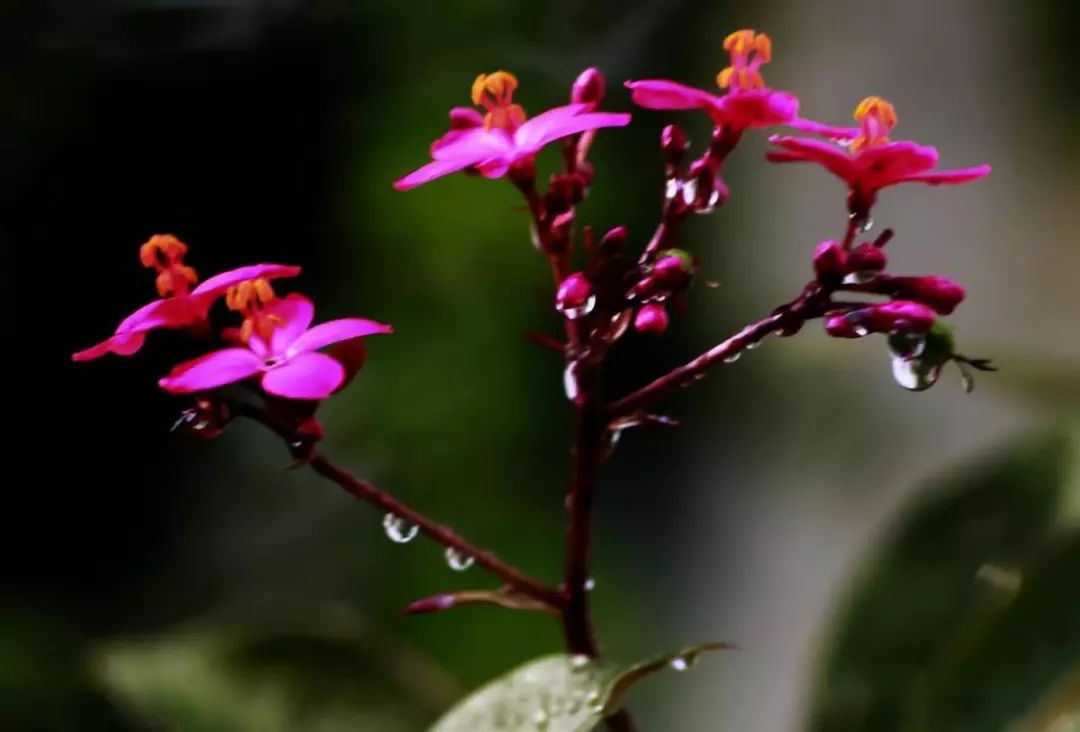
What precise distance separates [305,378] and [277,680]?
0.45 m

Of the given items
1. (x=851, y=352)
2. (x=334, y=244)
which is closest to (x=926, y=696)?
(x=851, y=352)

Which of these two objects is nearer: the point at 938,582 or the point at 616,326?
the point at 616,326

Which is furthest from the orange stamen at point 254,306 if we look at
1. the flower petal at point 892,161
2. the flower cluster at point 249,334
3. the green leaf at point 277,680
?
the green leaf at point 277,680

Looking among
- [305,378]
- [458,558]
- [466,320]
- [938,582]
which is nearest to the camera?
[305,378]

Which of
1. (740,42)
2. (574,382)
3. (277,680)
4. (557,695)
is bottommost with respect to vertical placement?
(277,680)

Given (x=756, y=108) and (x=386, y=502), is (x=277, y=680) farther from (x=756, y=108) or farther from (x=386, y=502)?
(x=756, y=108)

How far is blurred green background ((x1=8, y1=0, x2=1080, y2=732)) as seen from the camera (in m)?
0.95

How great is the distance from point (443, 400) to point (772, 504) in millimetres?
371

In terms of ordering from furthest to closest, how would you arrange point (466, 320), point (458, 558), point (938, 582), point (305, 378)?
point (466, 320) → point (938, 582) → point (458, 558) → point (305, 378)

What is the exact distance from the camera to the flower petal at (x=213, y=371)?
317 mm

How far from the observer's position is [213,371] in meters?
0.33

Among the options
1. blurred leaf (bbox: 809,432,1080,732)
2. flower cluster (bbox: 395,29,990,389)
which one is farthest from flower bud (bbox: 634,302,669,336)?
blurred leaf (bbox: 809,432,1080,732)

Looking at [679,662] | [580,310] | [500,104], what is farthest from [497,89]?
[679,662]

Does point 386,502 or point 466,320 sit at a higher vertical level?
point 386,502
